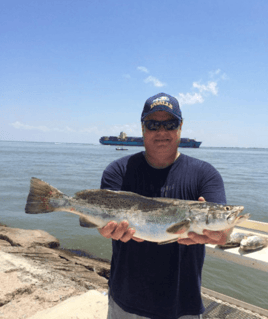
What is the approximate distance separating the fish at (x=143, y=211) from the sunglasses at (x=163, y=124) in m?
0.70

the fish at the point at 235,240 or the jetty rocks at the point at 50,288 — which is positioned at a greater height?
the fish at the point at 235,240

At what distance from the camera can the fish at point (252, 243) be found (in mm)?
5258

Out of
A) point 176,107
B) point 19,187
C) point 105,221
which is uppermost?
point 176,107

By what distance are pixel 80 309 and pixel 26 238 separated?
18.0 ft

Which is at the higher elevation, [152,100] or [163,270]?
[152,100]

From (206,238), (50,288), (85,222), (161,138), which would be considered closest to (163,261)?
(206,238)

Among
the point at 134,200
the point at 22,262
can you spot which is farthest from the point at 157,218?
the point at 22,262

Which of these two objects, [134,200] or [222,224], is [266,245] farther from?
[134,200]

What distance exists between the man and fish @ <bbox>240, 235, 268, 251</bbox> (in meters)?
3.25

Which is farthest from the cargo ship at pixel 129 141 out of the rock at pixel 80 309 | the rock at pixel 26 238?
the rock at pixel 80 309

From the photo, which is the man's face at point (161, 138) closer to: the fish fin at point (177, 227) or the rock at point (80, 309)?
the fish fin at point (177, 227)

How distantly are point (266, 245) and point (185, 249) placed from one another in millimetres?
4064

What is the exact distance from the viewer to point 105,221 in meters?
2.66

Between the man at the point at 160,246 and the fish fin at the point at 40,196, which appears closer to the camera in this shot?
the man at the point at 160,246
